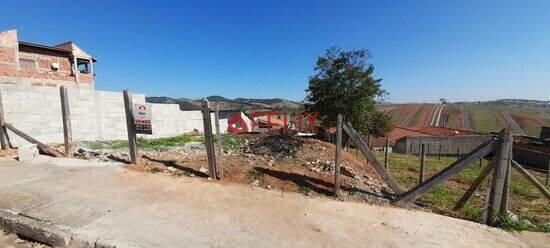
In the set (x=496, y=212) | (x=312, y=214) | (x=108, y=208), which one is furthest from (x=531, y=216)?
(x=108, y=208)

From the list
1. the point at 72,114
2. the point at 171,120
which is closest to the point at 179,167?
the point at 72,114

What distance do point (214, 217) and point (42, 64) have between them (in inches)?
1115

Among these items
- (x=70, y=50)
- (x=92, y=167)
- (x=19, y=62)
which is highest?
(x=70, y=50)

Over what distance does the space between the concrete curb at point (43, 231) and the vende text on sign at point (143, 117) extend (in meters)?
3.07

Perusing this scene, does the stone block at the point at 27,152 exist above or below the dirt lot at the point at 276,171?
above

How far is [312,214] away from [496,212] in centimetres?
316

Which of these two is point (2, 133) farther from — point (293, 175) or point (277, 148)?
point (293, 175)

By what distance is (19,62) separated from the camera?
886 inches

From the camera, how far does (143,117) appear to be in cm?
707

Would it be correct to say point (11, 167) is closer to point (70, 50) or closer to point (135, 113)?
point (135, 113)

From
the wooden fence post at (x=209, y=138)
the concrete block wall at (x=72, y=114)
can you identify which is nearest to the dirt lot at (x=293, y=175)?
the wooden fence post at (x=209, y=138)

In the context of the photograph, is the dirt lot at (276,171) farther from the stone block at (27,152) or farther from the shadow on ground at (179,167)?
the stone block at (27,152)

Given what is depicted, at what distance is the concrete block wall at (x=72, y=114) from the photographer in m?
9.91

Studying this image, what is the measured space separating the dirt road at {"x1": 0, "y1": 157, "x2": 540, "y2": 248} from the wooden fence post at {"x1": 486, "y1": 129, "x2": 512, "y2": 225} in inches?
14.9
